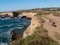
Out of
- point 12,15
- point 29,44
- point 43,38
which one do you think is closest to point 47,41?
A: point 43,38

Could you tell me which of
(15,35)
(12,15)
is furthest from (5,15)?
(15,35)

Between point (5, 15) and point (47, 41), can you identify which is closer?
point (47, 41)

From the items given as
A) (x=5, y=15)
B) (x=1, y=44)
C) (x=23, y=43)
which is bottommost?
(x=5, y=15)

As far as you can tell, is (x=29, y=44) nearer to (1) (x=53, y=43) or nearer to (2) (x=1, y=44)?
(1) (x=53, y=43)

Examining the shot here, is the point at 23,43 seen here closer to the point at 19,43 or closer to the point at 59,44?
the point at 19,43

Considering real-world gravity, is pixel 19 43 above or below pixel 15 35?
above

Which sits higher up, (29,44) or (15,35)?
(29,44)

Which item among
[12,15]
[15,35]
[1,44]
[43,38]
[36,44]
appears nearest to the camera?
[36,44]

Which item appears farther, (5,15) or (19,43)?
(5,15)

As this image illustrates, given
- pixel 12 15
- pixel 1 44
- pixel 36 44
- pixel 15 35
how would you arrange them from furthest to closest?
pixel 12 15, pixel 15 35, pixel 1 44, pixel 36 44
